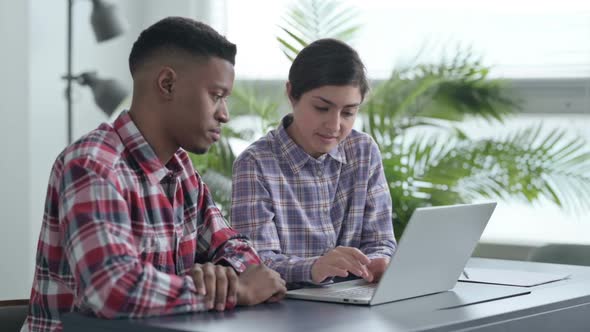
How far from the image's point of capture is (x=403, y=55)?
3707 mm

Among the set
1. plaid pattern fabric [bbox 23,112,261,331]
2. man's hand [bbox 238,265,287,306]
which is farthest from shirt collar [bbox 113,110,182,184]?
man's hand [bbox 238,265,287,306]

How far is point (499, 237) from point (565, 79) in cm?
70

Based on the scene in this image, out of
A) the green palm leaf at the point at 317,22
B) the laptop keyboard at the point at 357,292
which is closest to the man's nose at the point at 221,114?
the laptop keyboard at the point at 357,292

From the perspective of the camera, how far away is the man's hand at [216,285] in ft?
4.87

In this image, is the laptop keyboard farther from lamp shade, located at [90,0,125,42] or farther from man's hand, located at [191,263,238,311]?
lamp shade, located at [90,0,125,42]

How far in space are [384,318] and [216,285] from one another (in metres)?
0.29

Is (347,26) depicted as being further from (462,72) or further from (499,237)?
(499,237)

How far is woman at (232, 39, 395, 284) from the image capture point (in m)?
2.10

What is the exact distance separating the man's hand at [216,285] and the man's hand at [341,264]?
0.28 meters

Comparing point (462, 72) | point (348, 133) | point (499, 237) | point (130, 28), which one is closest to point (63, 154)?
point (348, 133)

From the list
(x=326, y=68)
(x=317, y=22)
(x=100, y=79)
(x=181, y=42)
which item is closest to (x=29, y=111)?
(x=100, y=79)

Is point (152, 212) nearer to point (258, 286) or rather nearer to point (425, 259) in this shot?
point (258, 286)

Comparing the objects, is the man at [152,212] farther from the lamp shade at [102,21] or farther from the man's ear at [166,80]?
the lamp shade at [102,21]

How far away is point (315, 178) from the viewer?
87.7 inches
